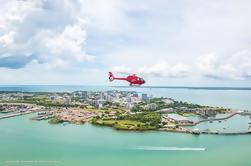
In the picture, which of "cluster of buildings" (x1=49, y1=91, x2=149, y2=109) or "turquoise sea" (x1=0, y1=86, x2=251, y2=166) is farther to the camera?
"cluster of buildings" (x1=49, y1=91, x2=149, y2=109)

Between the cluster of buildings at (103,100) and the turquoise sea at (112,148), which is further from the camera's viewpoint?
the cluster of buildings at (103,100)

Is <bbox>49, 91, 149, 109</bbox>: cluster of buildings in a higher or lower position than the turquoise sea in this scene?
higher

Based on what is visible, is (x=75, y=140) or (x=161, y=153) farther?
(x=75, y=140)

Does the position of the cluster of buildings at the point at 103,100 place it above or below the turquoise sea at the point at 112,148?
above

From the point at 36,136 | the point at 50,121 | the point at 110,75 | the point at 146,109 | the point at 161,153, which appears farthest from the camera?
the point at 146,109

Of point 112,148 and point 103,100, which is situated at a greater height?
point 103,100

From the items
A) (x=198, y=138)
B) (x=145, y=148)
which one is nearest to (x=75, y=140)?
(x=145, y=148)

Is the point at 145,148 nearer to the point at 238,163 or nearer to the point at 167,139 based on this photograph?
the point at 167,139

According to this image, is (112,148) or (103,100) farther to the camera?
(103,100)
